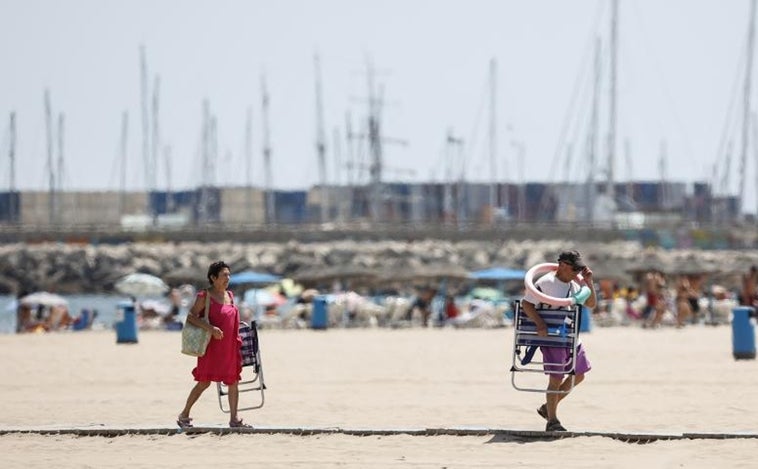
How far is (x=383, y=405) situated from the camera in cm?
1500

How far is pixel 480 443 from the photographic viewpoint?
11.5m

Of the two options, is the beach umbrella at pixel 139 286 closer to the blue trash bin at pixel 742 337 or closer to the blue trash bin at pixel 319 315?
the blue trash bin at pixel 319 315

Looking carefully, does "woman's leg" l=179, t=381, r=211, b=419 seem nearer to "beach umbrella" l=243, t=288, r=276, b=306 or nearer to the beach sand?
the beach sand

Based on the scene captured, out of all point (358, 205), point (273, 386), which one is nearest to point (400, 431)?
point (273, 386)

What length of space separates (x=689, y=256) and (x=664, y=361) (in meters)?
51.5

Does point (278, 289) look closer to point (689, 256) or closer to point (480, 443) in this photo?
point (689, 256)

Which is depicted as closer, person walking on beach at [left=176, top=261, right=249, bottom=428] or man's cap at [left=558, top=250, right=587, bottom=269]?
man's cap at [left=558, top=250, right=587, bottom=269]

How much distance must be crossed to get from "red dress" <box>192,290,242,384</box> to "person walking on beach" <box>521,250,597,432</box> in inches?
89.0

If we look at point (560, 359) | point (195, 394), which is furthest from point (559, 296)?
point (195, 394)

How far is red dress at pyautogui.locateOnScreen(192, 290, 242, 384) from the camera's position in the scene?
1205cm

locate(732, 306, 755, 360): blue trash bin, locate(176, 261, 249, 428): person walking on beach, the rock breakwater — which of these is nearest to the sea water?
the rock breakwater

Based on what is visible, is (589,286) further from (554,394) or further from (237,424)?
(237,424)

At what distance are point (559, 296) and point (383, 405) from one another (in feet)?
12.1

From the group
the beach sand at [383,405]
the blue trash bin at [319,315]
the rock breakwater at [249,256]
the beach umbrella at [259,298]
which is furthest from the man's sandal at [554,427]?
the rock breakwater at [249,256]
